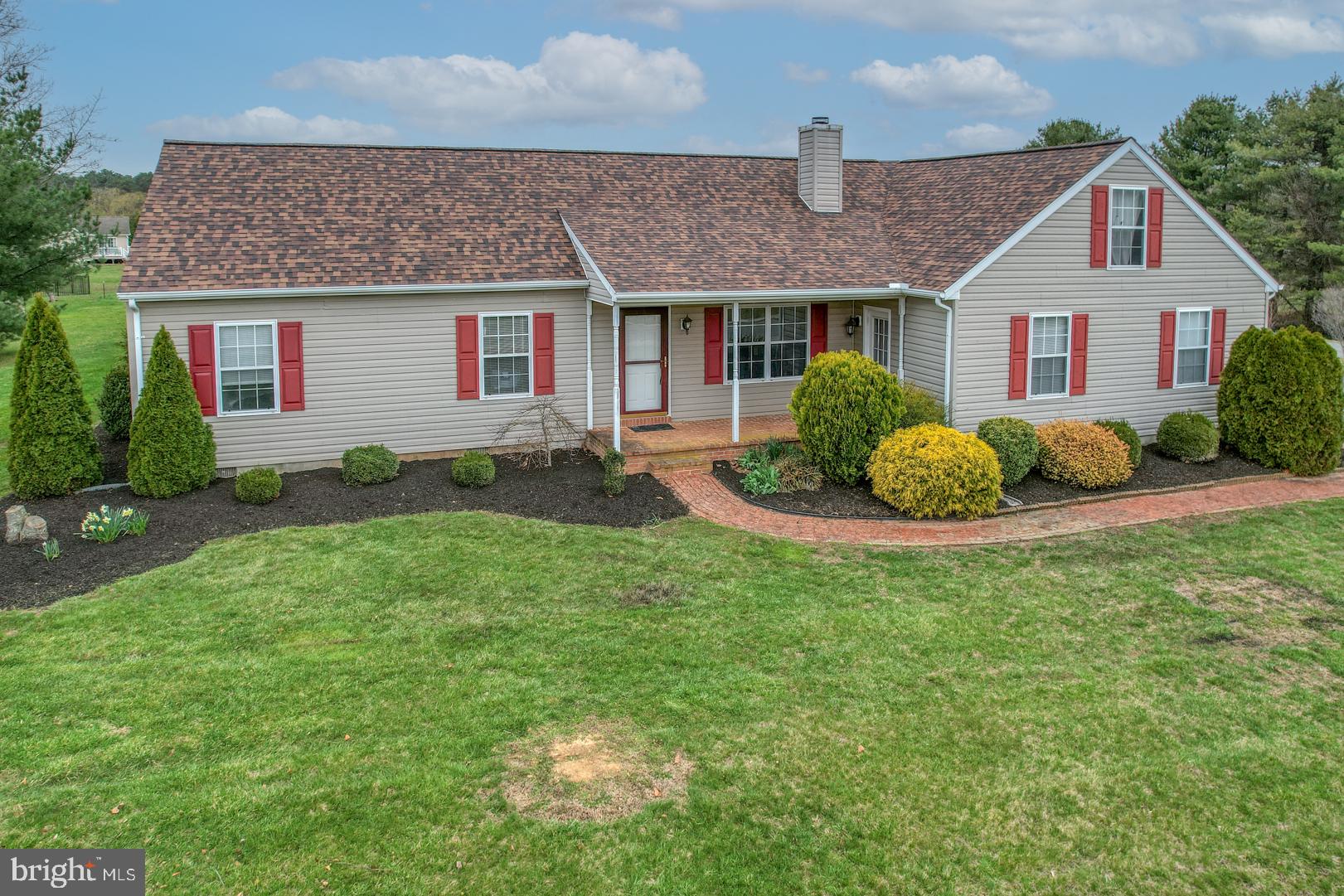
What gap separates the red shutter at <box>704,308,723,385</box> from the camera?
18578mm

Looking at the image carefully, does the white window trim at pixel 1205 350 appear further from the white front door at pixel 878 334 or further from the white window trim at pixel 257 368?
the white window trim at pixel 257 368

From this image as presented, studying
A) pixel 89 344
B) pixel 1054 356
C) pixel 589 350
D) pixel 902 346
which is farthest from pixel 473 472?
pixel 89 344

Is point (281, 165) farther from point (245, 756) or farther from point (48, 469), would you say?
point (245, 756)

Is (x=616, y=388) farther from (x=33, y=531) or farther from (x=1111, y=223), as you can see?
(x=1111, y=223)

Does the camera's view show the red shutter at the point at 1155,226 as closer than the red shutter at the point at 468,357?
No

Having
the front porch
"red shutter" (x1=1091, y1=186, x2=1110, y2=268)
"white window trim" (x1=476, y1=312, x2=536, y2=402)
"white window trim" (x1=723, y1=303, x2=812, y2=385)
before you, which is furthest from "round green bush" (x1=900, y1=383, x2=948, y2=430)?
"white window trim" (x1=476, y1=312, x2=536, y2=402)

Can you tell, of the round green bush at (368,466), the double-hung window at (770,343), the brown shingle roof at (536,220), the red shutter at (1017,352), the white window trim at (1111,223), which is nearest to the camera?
the round green bush at (368,466)

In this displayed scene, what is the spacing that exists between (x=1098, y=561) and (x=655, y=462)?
6690 mm

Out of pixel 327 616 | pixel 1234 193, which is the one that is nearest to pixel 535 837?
pixel 327 616

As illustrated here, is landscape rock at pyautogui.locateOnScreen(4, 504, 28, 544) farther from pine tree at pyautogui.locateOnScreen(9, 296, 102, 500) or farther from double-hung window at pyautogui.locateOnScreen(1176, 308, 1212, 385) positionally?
double-hung window at pyautogui.locateOnScreen(1176, 308, 1212, 385)

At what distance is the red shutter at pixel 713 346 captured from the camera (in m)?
18.6

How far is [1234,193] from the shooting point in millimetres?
36812

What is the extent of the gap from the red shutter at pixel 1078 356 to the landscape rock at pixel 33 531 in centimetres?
1545

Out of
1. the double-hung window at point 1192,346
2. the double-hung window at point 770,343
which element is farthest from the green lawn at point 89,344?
the double-hung window at point 1192,346
